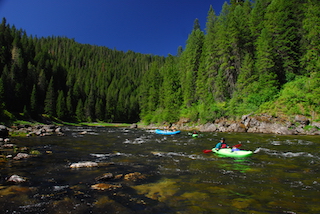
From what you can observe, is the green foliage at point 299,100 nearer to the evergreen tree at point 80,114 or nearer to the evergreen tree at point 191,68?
the evergreen tree at point 191,68

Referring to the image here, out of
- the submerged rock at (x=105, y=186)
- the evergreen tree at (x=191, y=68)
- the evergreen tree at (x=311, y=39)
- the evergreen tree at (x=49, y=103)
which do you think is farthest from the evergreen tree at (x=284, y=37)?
the evergreen tree at (x=49, y=103)

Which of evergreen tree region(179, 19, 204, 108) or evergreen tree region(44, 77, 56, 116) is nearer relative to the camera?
evergreen tree region(179, 19, 204, 108)

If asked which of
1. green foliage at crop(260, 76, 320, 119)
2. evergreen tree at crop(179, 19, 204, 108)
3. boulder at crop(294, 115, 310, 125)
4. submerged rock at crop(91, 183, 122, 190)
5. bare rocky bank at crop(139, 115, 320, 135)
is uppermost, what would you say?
evergreen tree at crop(179, 19, 204, 108)

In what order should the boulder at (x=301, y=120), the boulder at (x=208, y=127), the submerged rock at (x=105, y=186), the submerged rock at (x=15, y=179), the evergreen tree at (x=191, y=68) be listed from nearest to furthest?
the submerged rock at (x=105, y=186) < the submerged rock at (x=15, y=179) < the boulder at (x=301, y=120) < the boulder at (x=208, y=127) < the evergreen tree at (x=191, y=68)

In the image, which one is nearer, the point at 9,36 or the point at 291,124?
the point at 291,124

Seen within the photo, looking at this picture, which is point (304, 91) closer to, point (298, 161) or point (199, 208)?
point (298, 161)

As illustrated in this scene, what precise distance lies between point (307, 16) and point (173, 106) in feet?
125

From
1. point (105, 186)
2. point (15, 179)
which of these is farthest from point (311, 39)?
point (15, 179)

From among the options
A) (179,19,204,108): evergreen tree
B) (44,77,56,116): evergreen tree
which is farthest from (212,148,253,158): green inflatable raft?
(44,77,56,116): evergreen tree

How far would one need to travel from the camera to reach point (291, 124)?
3034cm

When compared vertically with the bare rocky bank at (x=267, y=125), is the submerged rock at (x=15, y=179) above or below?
below

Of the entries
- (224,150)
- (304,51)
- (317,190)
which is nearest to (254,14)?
(304,51)

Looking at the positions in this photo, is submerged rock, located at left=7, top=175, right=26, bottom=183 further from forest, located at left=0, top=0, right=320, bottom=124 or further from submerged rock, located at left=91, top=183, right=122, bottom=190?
forest, located at left=0, top=0, right=320, bottom=124

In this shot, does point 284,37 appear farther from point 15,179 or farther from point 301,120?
point 15,179
